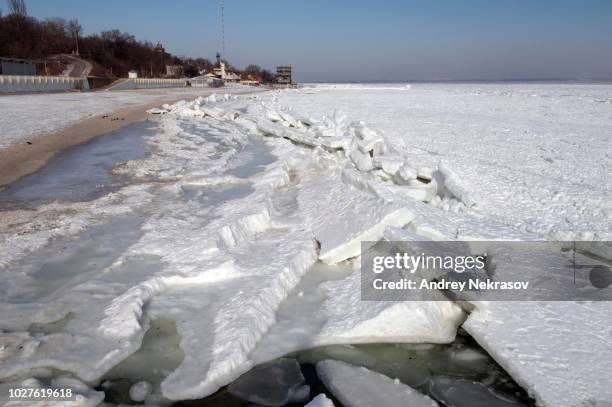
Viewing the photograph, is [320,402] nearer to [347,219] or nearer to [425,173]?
[347,219]

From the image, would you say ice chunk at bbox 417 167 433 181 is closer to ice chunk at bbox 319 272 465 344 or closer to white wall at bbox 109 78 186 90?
ice chunk at bbox 319 272 465 344

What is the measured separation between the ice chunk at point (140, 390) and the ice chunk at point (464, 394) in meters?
1.25

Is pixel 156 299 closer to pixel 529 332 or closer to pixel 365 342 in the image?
pixel 365 342

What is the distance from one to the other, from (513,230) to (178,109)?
45.0 feet

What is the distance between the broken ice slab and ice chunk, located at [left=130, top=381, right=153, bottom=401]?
36 cm

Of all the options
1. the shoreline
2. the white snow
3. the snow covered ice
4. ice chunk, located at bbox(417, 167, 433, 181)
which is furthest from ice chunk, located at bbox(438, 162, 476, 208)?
the shoreline

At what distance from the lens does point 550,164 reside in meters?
5.30

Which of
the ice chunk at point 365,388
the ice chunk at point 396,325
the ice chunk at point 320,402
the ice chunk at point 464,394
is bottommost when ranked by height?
the ice chunk at point 464,394

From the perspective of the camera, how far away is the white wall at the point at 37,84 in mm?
24147

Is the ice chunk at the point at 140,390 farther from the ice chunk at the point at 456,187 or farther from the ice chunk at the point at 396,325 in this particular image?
the ice chunk at the point at 456,187

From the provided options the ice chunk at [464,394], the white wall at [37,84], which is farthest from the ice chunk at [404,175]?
the white wall at [37,84]

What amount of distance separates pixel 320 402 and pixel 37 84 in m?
31.5

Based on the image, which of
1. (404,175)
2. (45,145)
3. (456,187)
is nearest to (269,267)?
(456,187)

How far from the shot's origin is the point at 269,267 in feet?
9.45
